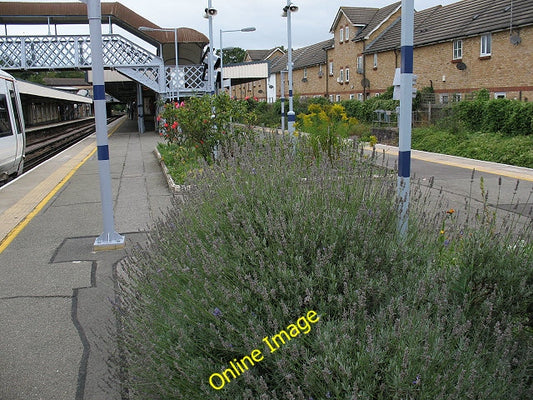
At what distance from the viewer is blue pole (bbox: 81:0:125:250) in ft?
22.4

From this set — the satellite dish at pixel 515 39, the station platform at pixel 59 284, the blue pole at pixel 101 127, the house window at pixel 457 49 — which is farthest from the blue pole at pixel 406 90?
the house window at pixel 457 49

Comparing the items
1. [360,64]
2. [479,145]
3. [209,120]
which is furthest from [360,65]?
[209,120]

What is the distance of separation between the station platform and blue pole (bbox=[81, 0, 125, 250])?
0.64ft

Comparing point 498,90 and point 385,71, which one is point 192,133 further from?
point 385,71

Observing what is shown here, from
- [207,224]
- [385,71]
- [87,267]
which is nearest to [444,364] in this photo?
[207,224]

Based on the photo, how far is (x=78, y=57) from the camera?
30969 millimetres

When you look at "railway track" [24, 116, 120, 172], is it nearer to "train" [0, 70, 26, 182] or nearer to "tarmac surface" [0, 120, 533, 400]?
"train" [0, 70, 26, 182]

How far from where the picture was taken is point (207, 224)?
3559 millimetres

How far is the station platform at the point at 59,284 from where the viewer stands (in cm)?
380

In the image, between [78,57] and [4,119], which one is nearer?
[4,119]

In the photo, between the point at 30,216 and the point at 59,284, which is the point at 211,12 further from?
the point at 59,284

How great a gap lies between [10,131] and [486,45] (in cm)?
2245

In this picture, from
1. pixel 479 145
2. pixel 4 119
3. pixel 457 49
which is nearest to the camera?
pixel 4 119

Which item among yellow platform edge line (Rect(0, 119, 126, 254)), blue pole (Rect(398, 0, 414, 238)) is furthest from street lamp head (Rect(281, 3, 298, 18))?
blue pole (Rect(398, 0, 414, 238))
